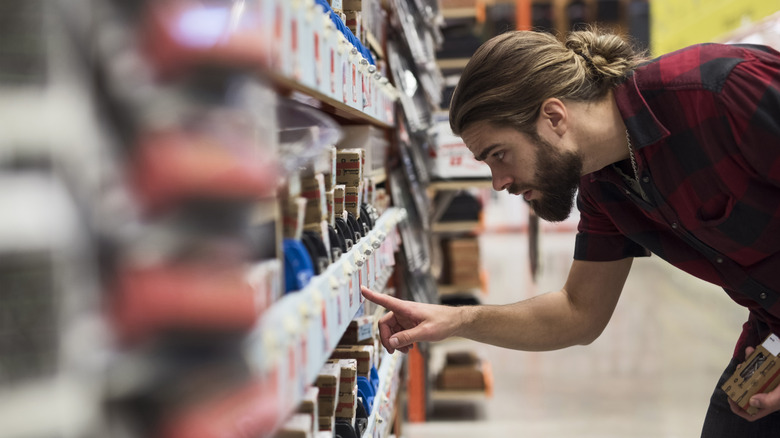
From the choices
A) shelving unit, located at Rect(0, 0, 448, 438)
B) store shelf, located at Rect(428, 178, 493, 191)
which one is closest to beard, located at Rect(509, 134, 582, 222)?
shelving unit, located at Rect(0, 0, 448, 438)

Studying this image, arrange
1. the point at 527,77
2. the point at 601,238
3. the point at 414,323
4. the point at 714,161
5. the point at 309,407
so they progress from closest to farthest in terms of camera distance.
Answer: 1. the point at 309,407
2. the point at 714,161
3. the point at 527,77
4. the point at 414,323
5. the point at 601,238

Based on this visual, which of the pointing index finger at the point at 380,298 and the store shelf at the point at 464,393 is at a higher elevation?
the pointing index finger at the point at 380,298

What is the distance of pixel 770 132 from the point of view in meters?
1.30

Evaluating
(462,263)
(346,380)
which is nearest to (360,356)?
(346,380)

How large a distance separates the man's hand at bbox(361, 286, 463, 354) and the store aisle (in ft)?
6.66

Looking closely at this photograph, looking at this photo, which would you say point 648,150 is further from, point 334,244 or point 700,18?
point 700,18

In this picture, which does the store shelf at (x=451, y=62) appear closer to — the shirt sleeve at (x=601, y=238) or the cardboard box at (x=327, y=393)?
the shirt sleeve at (x=601, y=238)

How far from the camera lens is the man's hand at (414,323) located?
1.59 m

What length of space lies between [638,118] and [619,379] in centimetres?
317

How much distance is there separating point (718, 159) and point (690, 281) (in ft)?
21.8

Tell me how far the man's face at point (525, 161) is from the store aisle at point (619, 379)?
2.21 m

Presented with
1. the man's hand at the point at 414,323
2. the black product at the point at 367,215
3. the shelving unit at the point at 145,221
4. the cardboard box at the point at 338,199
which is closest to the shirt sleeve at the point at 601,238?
the man's hand at the point at 414,323

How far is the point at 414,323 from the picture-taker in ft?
5.40

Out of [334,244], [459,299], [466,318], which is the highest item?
[334,244]
